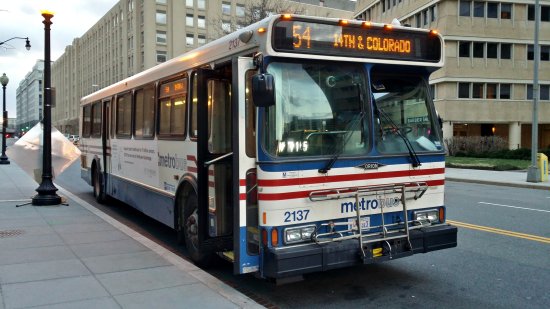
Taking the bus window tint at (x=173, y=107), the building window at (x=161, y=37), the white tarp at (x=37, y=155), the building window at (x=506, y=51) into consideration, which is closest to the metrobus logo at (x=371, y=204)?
the bus window tint at (x=173, y=107)

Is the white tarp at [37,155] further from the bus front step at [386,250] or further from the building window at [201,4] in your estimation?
the building window at [201,4]

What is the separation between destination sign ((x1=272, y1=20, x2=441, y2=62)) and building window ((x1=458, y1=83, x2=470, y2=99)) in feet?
129

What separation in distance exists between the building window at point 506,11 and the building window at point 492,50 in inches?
97.7

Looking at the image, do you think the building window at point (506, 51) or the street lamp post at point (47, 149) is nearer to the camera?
the street lamp post at point (47, 149)

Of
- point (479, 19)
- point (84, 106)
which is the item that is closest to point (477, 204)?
point (84, 106)

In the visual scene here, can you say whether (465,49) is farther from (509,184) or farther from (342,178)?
(342,178)

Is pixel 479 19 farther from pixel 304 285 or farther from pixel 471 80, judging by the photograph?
pixel 304 285

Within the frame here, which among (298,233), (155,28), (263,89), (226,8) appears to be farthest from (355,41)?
(226,8)

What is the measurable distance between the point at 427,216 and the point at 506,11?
144 ft

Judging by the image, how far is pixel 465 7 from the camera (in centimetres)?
4250

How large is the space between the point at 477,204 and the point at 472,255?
6179mm

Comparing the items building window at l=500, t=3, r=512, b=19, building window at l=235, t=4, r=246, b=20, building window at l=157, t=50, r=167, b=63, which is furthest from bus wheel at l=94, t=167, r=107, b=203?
building window at l=235, t=4, r=246, b=20

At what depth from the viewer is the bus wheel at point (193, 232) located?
672 centimetres

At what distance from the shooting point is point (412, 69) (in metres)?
6.23
